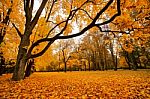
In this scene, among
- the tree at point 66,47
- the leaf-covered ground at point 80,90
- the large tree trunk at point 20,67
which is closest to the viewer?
the leaf-covered ground at point 80,90

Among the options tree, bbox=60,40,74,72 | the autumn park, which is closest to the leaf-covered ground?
the autumn park

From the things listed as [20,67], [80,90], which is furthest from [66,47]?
[80,90]

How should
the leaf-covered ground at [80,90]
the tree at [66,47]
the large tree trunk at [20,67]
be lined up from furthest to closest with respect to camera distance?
1. the tree at [66,47]
2. the large tree trunk at [20,67]
3. the leaf-covered ground at [80,90]

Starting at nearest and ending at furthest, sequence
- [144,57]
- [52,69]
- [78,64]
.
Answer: [144,57], [78,64], [52,69]

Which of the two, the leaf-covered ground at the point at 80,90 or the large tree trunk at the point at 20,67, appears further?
the large tree trunk at the point at 20,67

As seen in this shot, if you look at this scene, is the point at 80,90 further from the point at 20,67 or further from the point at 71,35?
the point at 20,67

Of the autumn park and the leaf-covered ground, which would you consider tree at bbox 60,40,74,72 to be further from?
the leaf-covered ground

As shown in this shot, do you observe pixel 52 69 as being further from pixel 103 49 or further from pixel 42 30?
pixel 42 30

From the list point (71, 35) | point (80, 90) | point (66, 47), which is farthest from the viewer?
point (66, 47)

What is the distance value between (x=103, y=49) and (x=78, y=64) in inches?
669

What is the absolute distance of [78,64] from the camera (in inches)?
3083

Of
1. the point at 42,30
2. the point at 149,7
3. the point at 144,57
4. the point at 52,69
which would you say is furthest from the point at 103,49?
the point at 149,7

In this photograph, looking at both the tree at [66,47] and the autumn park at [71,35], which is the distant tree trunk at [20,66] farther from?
the tree at [66,47]

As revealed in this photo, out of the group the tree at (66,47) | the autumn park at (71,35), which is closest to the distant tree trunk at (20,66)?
the autumn park at (71,35)
